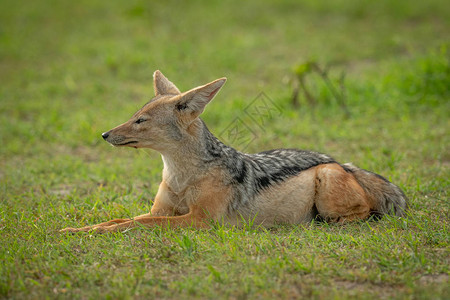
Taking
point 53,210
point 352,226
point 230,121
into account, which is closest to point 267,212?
point 352,226

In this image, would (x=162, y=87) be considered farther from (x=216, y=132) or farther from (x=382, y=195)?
(x=216, y=132)

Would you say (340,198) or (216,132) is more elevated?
(216,132)

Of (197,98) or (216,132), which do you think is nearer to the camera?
(197,98)

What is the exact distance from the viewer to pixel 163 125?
5797mm

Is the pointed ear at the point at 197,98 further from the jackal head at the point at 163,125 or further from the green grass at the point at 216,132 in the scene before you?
the green grass at the point at 216,132

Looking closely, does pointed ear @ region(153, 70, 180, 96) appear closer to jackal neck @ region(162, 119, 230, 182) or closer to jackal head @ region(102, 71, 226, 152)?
jackal head @ region(102, 71, 226, 152)

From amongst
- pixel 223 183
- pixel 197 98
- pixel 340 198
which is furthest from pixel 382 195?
pixel 197 98

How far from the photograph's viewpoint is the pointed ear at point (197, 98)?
5.61m

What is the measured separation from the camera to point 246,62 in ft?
46.5

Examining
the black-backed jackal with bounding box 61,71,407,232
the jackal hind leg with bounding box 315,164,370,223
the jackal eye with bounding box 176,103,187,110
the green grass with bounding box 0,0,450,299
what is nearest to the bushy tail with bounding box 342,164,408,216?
the black-backed jackal with bounding box 61,71,407,232

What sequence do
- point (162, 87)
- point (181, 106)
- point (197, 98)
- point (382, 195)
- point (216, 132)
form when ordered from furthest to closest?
point (216, 132), point (162, 87), point (382, 195), point (181, 106), point (197, 98)

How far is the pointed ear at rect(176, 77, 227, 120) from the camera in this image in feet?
18.4

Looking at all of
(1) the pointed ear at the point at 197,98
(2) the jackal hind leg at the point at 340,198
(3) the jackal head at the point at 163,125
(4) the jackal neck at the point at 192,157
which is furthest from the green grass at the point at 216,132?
(1) the pointed ear at the point at 197,98

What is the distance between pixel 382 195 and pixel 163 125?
8.74 feet
